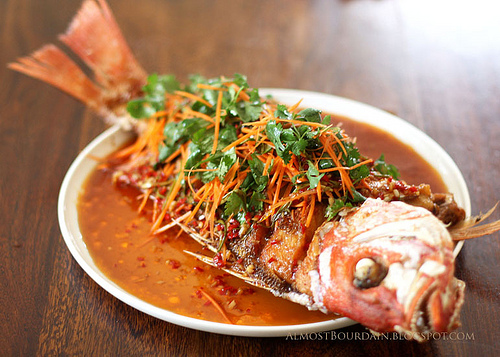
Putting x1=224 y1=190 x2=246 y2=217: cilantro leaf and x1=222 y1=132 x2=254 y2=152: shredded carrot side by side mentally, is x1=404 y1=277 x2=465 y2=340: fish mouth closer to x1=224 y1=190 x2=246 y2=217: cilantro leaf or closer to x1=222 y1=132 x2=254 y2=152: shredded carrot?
x1=224 y1=190 x2=246 y2=217: cilantro leaf

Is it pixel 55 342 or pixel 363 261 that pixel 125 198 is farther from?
pixel 363 261

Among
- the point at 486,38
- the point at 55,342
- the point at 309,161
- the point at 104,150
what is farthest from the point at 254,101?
the point at 486,38

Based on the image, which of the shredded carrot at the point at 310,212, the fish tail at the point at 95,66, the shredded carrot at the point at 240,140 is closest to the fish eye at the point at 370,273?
the shredded carrot at the point at 310,212

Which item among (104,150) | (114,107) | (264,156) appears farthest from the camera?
(114,107)

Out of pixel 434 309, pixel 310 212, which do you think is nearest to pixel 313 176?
pixel 310 212

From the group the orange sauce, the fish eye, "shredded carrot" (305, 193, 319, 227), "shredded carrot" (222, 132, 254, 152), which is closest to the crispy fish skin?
the fish eye

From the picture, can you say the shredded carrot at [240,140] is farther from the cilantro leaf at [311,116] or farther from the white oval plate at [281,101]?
the white oval plate at [281,101]
